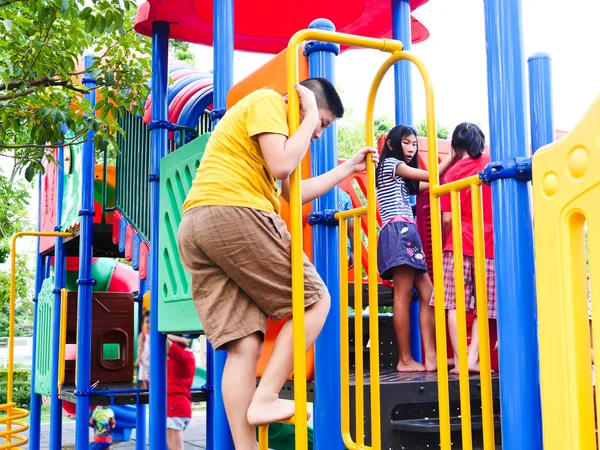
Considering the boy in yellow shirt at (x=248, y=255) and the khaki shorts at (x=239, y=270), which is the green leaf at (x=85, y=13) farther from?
the khaki shorts at (x=239, y=270)

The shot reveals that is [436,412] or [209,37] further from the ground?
[209,37]

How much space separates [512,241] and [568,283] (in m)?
0.26

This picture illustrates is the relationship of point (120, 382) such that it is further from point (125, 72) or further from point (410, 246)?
point (410, 246)

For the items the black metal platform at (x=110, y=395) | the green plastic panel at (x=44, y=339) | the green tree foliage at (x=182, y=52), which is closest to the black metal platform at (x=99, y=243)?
the green plastic panel at (x=44, y=339)

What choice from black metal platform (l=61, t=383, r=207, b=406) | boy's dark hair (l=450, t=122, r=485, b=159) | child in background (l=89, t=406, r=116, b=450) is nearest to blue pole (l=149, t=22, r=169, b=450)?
black metal platform (l=61, t=383, r=207, b=406)

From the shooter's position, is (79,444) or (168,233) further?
(79,444)

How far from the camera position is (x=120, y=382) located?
707cm

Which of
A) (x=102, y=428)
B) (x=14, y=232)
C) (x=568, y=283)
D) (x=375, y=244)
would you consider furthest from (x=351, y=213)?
(x=14, y=232)

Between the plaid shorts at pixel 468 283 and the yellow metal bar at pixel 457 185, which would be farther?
the plaid shorts at pixel 468 283

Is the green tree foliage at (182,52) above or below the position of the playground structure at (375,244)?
above

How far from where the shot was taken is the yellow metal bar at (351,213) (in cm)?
267

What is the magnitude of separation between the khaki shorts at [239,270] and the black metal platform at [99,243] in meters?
4.34

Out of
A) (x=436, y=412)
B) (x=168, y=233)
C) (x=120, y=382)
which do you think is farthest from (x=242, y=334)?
(x=120, y=382)

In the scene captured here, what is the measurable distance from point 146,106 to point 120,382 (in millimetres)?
2742
